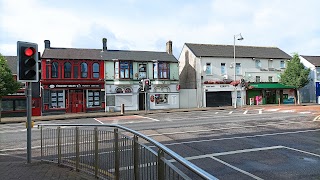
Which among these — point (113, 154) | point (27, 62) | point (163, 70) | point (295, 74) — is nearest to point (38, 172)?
point (113, 154)

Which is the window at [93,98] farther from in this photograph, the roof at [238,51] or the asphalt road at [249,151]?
the asphalt road at [249,151]

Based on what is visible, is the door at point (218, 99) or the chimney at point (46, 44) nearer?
the chimney at point (46, 44)

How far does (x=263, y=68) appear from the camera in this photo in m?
39.5

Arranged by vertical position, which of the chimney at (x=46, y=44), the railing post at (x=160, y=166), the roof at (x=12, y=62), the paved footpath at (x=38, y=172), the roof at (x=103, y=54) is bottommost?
the paved footpath at (x=38, y=172)

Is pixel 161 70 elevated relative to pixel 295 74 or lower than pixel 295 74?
elevated

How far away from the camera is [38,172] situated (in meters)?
6.15

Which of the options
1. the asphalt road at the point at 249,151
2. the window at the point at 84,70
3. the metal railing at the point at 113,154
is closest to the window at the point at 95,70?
the window at the point at 84,70

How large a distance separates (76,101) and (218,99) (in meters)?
19.8

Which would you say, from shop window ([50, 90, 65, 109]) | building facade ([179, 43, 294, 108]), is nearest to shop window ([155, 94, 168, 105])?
building facade ([179, 43, 294, 108])

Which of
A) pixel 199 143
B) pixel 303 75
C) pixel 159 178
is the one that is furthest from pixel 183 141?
pixel 303 75

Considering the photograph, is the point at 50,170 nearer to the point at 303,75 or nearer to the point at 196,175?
the point at 196,175

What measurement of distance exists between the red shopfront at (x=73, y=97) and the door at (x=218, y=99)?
15.1 meters

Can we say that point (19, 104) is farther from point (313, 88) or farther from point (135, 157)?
point (313, 88)

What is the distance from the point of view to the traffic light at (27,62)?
23.5 ft
